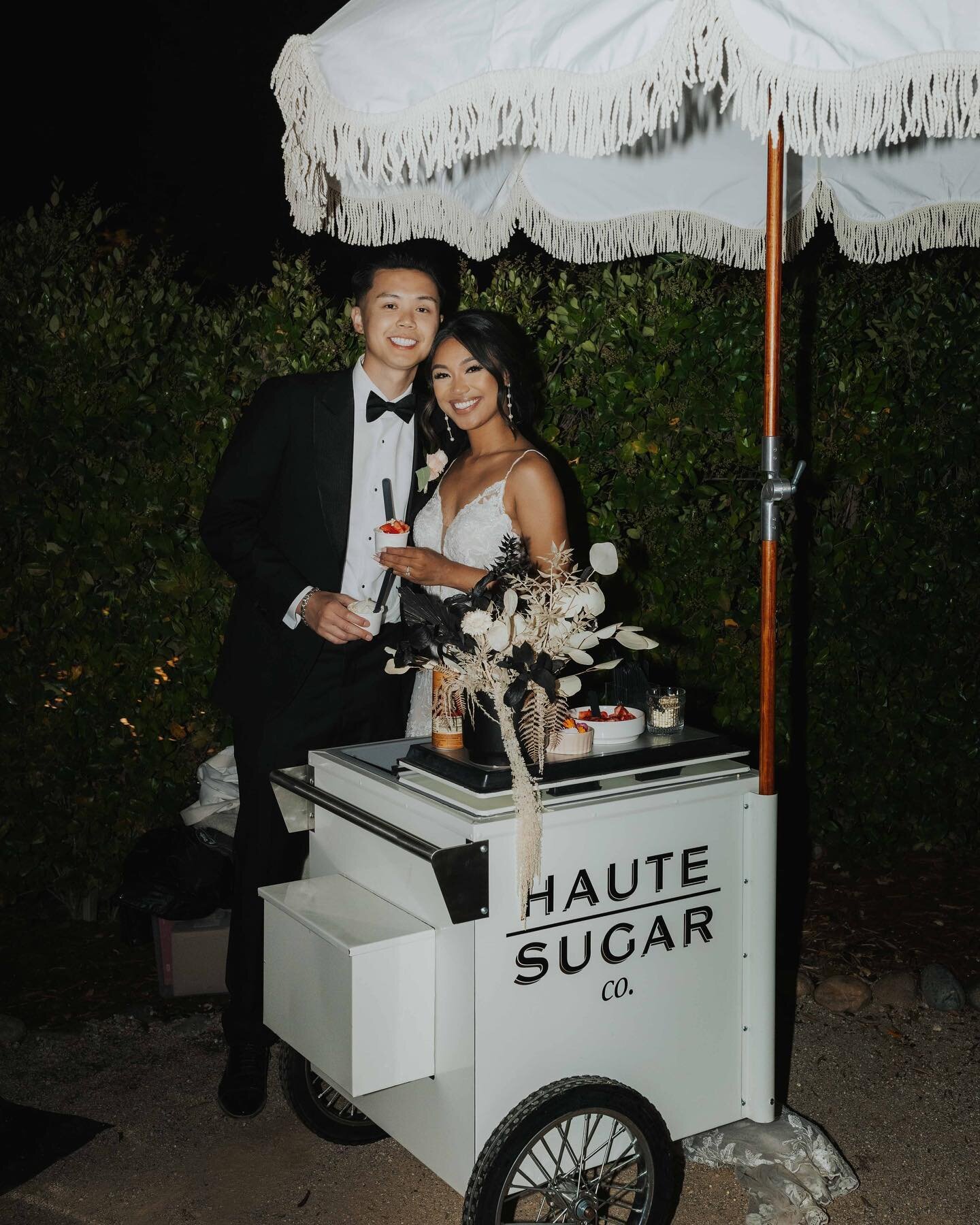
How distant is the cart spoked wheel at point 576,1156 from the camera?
2275 mm

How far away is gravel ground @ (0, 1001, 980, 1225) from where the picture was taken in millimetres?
2834

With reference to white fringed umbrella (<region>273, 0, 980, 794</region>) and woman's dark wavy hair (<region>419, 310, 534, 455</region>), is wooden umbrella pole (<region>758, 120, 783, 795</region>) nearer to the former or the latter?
white fringed umbrella (<region>273, 0, 980, 794</region>)

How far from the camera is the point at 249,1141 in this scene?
10.3 feet

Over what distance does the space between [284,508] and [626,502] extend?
5.55 ft

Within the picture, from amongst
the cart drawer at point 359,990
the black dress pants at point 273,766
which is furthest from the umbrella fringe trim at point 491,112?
the cart drawer at point 359,990

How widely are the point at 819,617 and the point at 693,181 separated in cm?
202

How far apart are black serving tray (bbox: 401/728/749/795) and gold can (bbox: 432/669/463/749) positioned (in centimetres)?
2

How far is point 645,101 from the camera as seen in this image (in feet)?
6.64

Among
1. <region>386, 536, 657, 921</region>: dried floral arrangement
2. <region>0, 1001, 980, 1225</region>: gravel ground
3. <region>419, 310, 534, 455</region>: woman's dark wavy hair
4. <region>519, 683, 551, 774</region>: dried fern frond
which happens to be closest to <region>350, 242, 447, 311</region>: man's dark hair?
<region>419, 310, 534, 455</region>: woman's dark wavy hair

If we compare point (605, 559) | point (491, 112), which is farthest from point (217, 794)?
point (491, 112)

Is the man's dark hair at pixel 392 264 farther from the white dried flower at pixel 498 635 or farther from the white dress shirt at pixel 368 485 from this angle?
the white dried flower at pixel 498 635

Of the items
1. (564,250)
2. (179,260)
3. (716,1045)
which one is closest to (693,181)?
(564,250)

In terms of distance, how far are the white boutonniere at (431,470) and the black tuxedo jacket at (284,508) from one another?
0.18m

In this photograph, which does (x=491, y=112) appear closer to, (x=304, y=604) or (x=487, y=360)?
(x=487, y=360)
